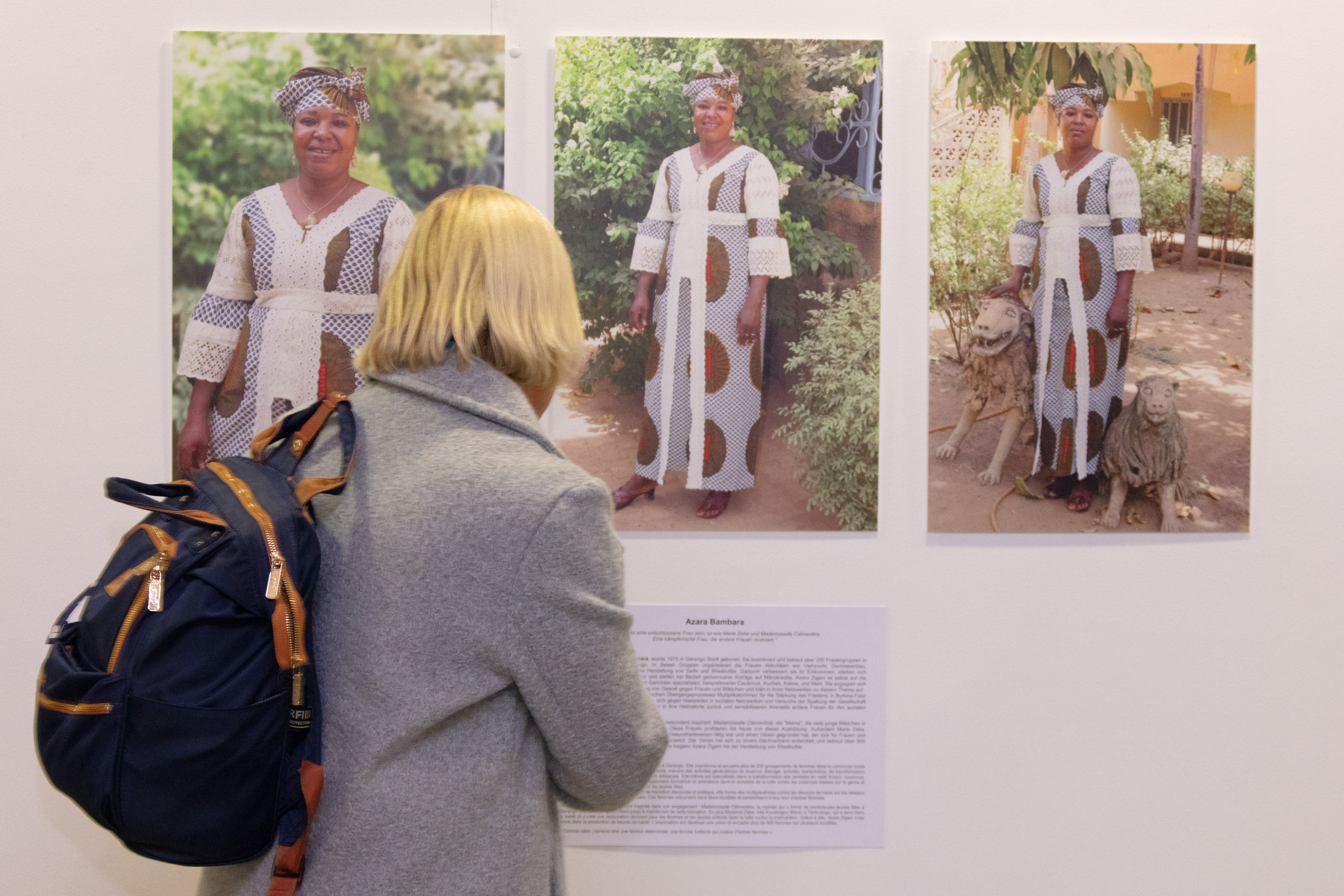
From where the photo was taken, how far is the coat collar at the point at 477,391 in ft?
3.19

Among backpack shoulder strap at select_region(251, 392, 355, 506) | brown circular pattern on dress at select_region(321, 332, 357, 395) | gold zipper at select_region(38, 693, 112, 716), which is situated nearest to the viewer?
gold zipper at select_region(38, 693, 112, 716)

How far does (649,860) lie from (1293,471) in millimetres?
1316

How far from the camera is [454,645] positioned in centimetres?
93

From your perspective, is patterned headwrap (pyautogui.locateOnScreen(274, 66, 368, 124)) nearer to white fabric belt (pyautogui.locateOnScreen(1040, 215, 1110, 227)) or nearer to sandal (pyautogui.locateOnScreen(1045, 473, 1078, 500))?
white fabric belt (pyautogui.locateOnScreen(1040, 215, 1110, 227))

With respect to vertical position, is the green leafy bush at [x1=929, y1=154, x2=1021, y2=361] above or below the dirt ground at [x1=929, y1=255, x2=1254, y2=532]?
above

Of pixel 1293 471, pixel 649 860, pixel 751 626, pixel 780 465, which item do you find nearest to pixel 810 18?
pixel 780 465

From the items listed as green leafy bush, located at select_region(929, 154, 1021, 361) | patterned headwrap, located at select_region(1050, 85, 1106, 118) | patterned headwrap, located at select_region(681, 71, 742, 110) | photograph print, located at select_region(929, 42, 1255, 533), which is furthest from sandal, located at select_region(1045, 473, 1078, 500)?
patterned headwrap, located at select_region(681, 71, 742, 110)

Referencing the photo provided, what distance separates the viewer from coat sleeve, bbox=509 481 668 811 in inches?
36.2

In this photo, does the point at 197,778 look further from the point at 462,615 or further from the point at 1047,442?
the point at 1047,442

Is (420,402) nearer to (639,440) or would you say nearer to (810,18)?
(639,440)

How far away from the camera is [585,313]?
1.67m

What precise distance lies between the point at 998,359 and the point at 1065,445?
0.62ft

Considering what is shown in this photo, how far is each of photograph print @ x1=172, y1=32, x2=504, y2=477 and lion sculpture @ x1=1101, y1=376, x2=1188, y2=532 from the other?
1.14 meters

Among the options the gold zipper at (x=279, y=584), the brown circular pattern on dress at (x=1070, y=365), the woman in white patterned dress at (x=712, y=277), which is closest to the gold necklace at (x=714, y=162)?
the woman in white patterned dress at (x=712, y=277)
